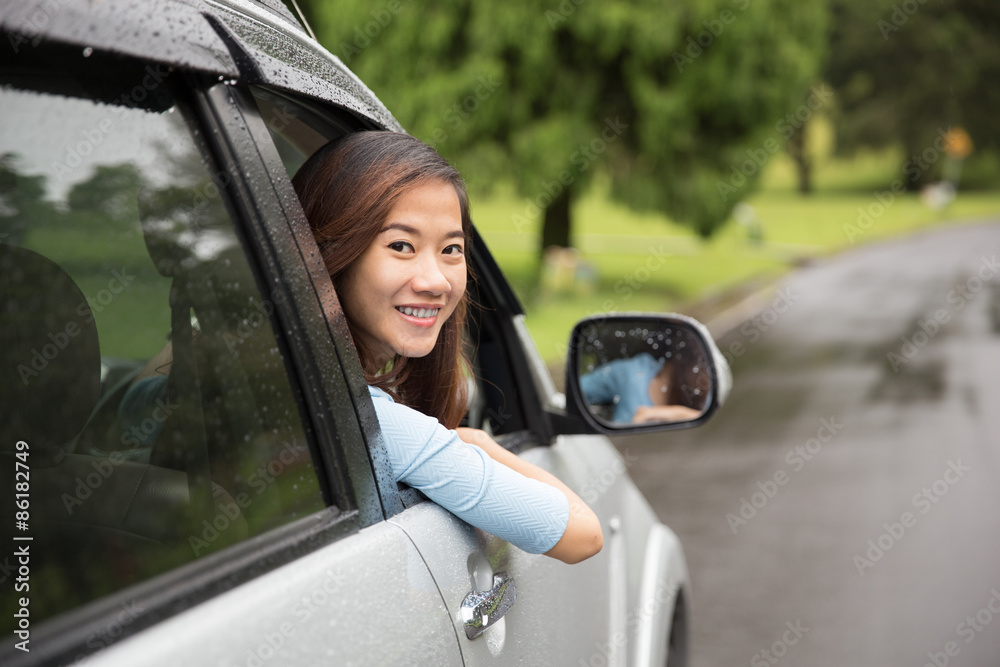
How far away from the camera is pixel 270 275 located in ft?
4.30

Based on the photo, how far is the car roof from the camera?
99 centimetres

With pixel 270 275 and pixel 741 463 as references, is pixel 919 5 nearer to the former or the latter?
pixel 741 463

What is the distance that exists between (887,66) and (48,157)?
206ft

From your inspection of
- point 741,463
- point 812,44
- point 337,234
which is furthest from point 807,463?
point 812,44

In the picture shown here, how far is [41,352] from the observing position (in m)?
1.09

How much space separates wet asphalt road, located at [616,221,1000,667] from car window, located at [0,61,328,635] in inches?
129
